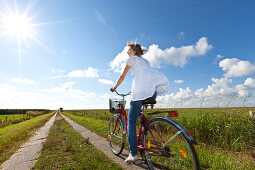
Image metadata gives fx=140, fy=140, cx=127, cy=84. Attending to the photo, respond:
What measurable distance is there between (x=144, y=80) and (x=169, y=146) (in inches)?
47.5

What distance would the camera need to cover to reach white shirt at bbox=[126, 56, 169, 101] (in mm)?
2600

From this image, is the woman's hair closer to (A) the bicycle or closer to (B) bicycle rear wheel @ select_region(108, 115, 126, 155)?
(A) the bicycle

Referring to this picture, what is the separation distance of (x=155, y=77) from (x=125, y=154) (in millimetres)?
2280

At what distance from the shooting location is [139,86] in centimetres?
261

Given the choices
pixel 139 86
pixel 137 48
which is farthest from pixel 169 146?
pixel 137 48

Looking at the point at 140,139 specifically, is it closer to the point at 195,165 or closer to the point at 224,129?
the point at 195,165

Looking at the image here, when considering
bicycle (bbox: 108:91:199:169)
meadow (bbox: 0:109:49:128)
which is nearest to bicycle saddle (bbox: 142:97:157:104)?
bicycle (bbox: 108:91:199:169)

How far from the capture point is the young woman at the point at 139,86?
2.61 meters

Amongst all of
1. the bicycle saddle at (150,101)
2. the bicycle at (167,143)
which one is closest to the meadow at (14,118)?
the bicycle at (167,143)

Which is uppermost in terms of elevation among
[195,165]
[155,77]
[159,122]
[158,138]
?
[155,77]

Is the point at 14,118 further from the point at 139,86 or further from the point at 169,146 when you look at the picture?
the point at 169,146

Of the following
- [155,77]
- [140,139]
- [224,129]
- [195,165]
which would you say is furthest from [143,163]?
[224,129]

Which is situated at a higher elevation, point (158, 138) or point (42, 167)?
point (158, 138)

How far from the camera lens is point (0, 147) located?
4.21 m
